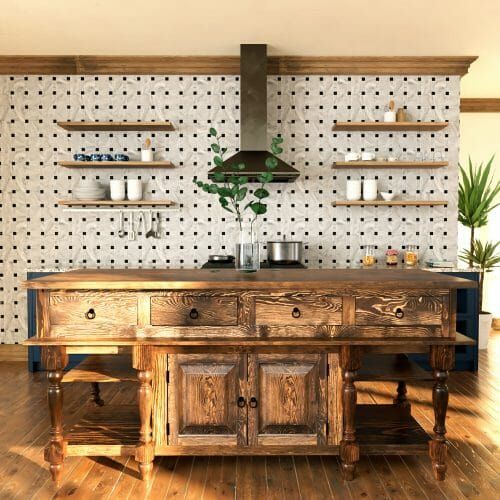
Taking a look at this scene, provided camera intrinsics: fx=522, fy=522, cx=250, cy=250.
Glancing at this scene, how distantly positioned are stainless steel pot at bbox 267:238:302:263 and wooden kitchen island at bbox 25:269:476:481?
7.25 ft

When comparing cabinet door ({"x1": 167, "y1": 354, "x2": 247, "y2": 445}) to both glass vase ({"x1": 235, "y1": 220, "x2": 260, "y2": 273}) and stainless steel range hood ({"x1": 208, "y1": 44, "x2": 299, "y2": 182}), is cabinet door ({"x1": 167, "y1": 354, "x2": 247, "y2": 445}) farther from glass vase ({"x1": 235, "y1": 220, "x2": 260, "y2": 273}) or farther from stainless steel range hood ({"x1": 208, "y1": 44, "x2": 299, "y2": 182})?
stainless steel range hood ({"x1": 208, "y1": 44, "x2": 299, "y2": 182})

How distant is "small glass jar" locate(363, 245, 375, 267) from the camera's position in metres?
4.98

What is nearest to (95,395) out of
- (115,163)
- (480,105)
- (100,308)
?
(100,308)

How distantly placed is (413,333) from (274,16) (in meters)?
2.79

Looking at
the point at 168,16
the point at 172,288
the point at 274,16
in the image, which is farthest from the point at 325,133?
the point at 172,288

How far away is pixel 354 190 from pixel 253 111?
3.95 feet

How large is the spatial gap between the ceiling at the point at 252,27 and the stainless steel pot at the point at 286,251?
5.87ft

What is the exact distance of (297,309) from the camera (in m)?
2.45

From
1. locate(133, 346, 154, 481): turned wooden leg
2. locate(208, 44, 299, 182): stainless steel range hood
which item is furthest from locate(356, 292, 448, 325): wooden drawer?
locate(208, 44, 299, 182): stainless steel range hood

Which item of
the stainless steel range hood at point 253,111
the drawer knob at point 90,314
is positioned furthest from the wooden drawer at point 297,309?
the stainless steel range hood at point 253,111

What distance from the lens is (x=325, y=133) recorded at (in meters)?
5.12

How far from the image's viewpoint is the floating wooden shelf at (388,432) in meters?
2.54

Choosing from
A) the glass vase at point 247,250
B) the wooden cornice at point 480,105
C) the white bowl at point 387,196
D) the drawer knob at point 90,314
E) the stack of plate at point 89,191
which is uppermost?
the wooden cornice at point 480,105

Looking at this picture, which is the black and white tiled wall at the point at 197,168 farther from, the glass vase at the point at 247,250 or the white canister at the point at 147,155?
the glass vase at the point at 247,250
